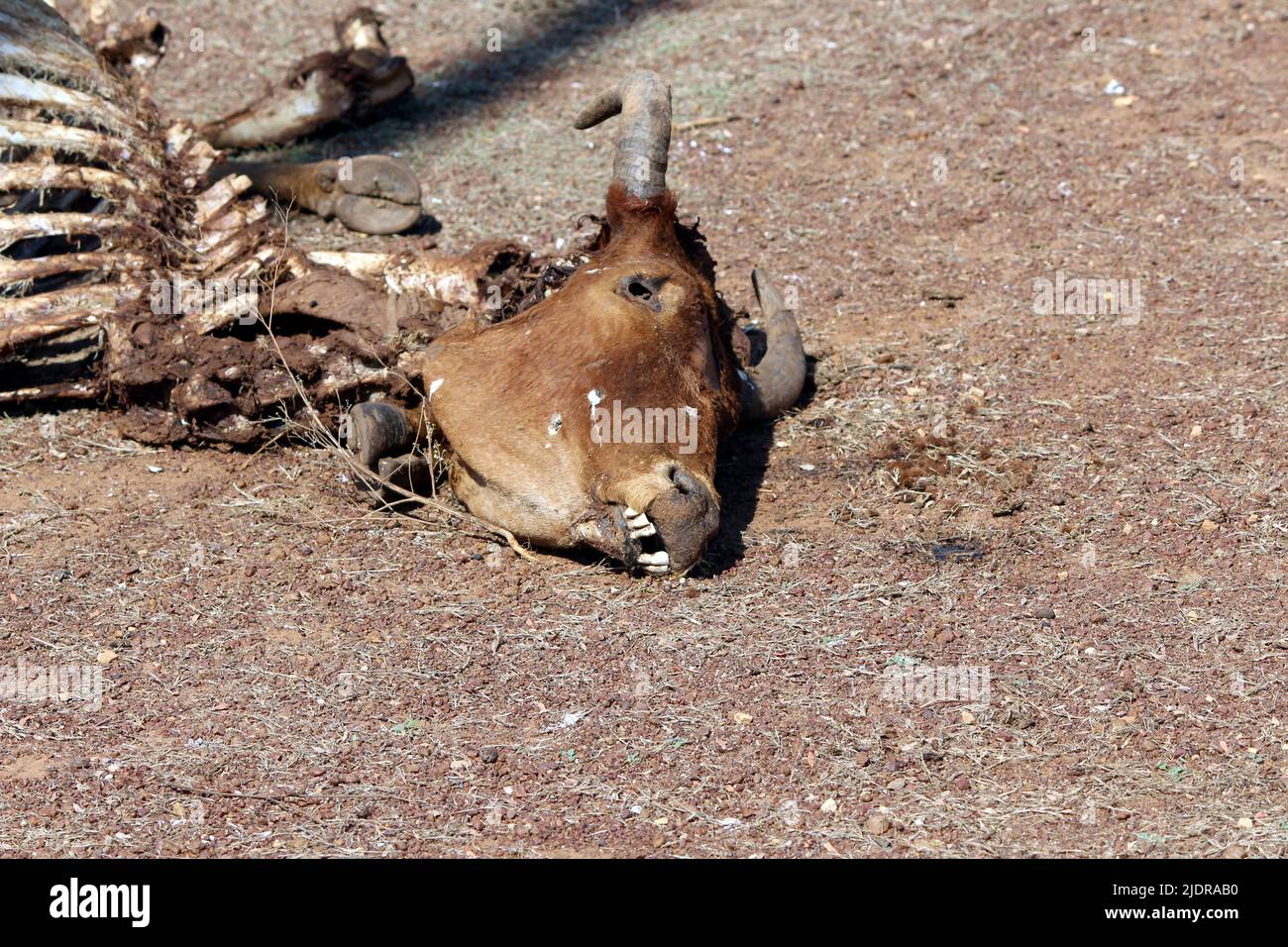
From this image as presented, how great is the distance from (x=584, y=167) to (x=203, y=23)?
389 centimetres

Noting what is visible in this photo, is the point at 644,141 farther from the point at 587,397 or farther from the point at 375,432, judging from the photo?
the point at 375,432

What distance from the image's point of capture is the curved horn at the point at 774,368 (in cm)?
589

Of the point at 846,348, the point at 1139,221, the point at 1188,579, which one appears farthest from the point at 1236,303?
the point at 1188,579

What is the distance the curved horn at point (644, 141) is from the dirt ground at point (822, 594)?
47.6 inches

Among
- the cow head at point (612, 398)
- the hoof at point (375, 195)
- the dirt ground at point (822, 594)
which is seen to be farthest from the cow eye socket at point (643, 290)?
the hoof at point (375, 195)

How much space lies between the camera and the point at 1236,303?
682 cm

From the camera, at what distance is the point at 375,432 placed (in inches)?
201

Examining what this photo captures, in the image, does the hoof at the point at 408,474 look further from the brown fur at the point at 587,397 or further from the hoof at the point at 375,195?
the hoof at the point at 375,195

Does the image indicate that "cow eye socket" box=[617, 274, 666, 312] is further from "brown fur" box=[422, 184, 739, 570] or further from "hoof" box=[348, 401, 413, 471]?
"hoof" box=[348, 401, 413, 471]

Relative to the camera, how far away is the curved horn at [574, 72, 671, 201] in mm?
5375

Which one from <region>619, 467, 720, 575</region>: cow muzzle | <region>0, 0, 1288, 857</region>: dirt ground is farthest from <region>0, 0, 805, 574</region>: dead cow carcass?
<region>0, 0, 1288, 857</region>: dirt ground

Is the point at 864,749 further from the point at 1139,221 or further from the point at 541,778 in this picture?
the point at 1139,221

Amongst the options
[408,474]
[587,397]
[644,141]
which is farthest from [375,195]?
[587,397]

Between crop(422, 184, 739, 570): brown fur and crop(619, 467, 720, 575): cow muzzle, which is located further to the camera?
crop(422, 184, 739, 570): brown fur
